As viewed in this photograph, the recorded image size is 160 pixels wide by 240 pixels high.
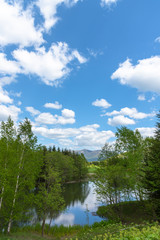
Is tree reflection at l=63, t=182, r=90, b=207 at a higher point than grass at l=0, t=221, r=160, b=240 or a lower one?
lower

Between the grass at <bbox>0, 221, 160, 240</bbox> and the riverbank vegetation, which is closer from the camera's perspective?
the grass at <bbox>0, 221, 160, 240</bbox>

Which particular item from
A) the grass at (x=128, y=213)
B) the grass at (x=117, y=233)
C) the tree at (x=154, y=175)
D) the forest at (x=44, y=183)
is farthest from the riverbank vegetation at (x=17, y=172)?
the tree at (x=154, y=175)

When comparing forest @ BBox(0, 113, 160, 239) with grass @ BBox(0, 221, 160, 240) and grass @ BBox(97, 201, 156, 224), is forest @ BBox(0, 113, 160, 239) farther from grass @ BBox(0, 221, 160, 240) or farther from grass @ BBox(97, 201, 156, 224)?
grass @ BBox(0, 221, 160, 240)

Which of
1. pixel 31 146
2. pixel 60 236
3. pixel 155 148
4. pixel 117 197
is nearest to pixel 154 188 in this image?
pixel 155 148

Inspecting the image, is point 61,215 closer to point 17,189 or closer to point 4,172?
point 17,189

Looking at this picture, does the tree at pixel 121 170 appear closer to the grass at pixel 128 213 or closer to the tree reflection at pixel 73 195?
the grass at pixel 128 213

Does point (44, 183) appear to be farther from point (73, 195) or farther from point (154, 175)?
point (73, 195)

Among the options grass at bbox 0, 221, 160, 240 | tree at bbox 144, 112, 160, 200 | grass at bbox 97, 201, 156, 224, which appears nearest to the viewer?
grass at bbox 0, 221, 160, 240

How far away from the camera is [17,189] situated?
708 inches

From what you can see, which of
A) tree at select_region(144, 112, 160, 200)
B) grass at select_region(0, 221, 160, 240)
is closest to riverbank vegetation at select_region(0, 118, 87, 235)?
grass at select_region(0, 221, 160, 240)

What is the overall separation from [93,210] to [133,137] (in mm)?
19246

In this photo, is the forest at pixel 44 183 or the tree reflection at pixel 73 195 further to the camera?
the tree reflection at pixel 73 195

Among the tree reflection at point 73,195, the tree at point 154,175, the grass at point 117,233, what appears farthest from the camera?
the tree reflection at point 73,195

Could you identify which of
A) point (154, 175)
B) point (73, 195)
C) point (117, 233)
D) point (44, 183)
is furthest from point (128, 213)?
point (73, 195)
